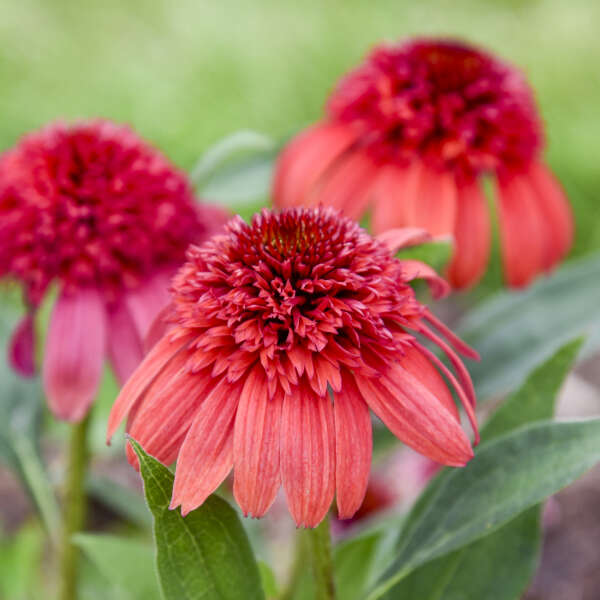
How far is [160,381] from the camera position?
0.50 meters

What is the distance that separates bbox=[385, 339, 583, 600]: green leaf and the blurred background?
1.70 m

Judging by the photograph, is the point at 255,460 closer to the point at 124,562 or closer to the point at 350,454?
the point at 350,454

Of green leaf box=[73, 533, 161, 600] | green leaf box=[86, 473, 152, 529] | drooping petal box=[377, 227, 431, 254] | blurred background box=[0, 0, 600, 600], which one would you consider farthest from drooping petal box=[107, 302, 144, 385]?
blurred background box=[0, 0, 600, 600]

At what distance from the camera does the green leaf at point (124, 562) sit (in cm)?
73

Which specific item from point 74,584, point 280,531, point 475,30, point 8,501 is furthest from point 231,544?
point 475,30

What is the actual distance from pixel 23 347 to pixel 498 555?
47 centimetres

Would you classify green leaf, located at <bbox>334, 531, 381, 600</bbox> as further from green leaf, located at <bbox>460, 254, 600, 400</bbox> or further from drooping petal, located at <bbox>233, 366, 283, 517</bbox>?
drooping petal, located at <bbox>233, 366, 283, 517</bbox>

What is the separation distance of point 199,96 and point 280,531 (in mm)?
1851

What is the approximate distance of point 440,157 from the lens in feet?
2.63

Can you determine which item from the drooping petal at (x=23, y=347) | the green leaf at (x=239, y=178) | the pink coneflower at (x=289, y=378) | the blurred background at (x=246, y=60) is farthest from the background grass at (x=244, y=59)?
the pink coneflower at (x=289, y=378)

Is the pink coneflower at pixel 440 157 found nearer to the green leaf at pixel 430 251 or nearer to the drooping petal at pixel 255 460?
the green leaf at pixel 430 251

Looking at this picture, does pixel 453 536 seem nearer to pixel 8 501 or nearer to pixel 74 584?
pixel 74 584

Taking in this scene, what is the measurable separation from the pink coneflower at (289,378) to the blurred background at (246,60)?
6.22 ft

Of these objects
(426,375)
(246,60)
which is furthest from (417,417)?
(246,60)
